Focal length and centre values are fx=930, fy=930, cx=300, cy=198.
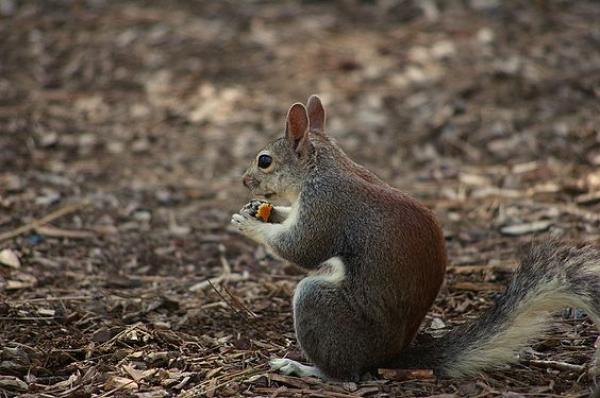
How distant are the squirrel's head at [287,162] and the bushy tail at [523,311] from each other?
105 cm

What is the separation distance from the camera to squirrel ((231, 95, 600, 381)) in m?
3.91

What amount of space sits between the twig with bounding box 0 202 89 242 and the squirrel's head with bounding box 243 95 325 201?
2.11 m

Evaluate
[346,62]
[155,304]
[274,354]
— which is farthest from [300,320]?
[346,62]

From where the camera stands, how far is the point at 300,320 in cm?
410

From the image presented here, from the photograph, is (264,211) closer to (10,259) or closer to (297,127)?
(297,127)

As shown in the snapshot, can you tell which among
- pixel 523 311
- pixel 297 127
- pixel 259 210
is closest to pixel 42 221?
pixel 259 210

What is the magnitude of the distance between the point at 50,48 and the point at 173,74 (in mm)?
1460

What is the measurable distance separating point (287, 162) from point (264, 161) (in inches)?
5.9

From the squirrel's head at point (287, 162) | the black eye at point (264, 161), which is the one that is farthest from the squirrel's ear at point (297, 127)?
the black eye at point (264, 161)

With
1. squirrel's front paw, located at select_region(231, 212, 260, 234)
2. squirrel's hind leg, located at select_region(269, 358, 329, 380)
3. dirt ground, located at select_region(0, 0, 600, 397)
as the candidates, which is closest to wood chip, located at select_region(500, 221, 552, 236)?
dirt ground, located at select_region(0, 0, 600, 397)

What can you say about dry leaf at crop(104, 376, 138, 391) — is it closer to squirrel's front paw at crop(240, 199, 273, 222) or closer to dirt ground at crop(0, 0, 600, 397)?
dirt ground at crop(0, 0, 600, 397)

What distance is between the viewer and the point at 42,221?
645 cm

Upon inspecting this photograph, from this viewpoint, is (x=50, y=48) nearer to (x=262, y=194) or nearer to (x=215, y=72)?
(x=215, y=72)

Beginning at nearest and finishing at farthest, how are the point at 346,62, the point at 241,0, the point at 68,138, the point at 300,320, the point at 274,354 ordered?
the point at 300,320, the point at 274,354, the point at 68,138, the point at 346,62, the point at 241,0
